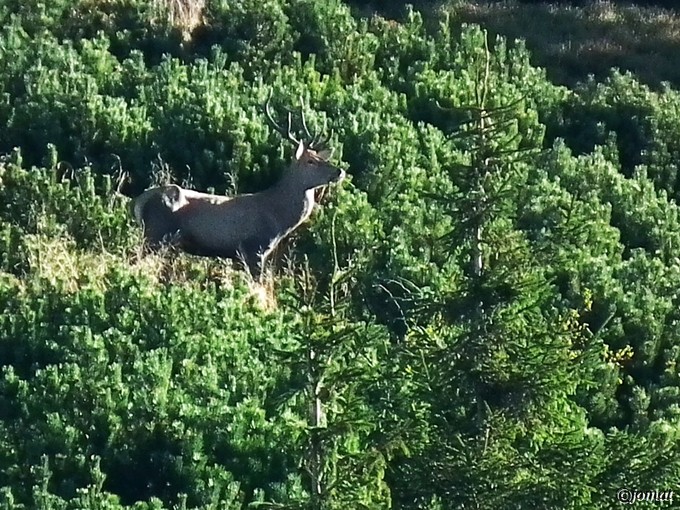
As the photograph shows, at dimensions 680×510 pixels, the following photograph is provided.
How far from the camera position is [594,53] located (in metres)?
18.1

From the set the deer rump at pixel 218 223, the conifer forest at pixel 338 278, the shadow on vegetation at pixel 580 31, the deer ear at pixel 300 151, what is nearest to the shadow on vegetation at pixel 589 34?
the shadow on vegetation at pixel 580 31

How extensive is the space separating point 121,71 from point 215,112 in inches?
72.7

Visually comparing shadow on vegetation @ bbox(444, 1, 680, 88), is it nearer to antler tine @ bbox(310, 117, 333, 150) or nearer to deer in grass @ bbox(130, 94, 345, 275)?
antler tine @ bbox(310, 117, 333, 150)

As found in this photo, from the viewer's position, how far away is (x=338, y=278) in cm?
667

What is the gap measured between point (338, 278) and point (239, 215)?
538 cm

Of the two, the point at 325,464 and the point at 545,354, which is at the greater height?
the point at 545,354

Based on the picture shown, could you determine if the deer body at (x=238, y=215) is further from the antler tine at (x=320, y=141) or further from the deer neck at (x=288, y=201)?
the antler tine at (x=320, y=141)

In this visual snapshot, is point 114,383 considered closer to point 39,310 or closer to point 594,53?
point 39,310

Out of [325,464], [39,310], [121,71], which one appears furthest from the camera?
[121,71]

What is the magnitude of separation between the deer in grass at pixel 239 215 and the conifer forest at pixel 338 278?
16 centimetres

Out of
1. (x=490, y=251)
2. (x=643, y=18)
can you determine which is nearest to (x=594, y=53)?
(x=643, y=18)

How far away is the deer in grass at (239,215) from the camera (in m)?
11.9

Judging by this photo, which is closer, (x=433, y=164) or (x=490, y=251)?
(x=490, y=251)

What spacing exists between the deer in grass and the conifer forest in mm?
164
